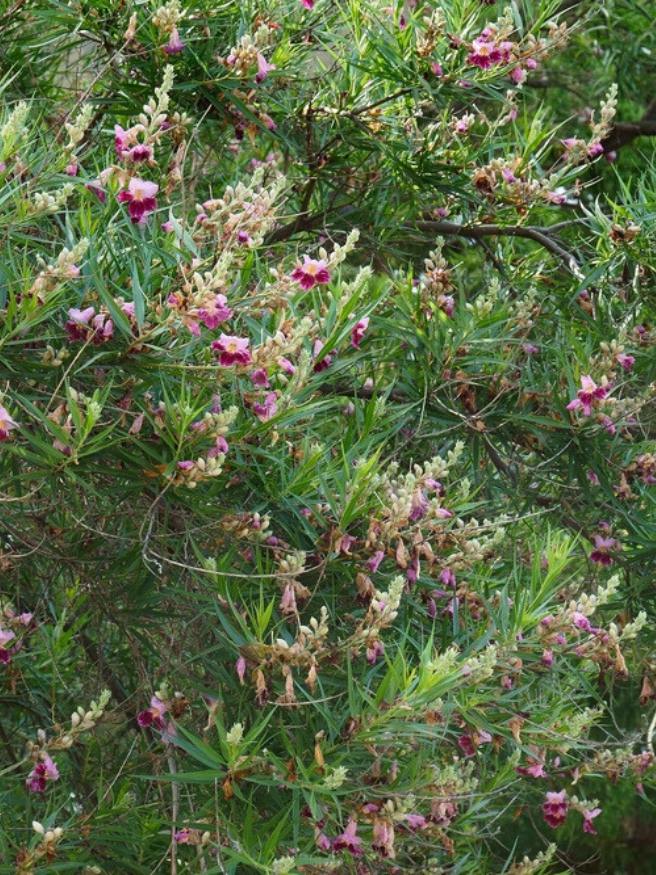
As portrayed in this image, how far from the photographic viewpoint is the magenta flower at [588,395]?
2.50 metres

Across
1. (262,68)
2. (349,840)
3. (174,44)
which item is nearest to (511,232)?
(262,68)

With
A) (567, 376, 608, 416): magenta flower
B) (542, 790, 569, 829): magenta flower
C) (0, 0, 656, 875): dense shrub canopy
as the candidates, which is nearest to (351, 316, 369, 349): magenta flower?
(0, 0, 656, 875): dense shrub canopy

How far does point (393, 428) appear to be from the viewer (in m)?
2.50

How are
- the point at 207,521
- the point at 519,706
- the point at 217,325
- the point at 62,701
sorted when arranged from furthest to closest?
the point at 62,701 < the point at 519,706 < the point at 207,521 < the point at 217,325

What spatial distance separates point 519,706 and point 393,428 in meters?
0.51

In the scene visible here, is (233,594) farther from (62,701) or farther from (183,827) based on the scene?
(62,701)

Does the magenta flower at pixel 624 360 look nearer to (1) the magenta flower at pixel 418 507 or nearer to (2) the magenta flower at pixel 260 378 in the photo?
(1) the magenta flower at pixel 418 507

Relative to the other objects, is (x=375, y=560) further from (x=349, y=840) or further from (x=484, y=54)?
(x=484, y=54)

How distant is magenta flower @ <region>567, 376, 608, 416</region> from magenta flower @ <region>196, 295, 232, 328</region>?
90 cm

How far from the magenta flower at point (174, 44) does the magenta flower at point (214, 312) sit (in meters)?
0.86

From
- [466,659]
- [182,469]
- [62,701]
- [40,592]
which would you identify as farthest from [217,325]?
[62,701]

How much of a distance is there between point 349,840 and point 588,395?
909 mm

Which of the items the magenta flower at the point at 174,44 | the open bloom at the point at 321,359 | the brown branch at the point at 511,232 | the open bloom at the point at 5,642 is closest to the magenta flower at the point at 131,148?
the open bloom at the point at 321,359

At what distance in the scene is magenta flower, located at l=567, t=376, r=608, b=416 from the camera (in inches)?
98.5
